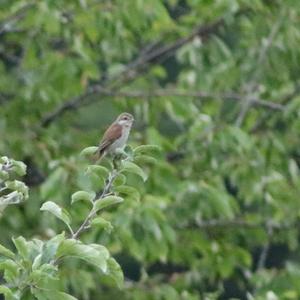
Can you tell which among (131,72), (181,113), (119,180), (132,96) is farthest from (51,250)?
(131,72)

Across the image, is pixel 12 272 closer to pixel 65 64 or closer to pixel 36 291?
pixel 36 291

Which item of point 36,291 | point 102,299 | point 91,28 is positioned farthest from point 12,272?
point 102,299

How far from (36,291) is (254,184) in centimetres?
584

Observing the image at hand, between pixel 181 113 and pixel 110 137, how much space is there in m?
2.86

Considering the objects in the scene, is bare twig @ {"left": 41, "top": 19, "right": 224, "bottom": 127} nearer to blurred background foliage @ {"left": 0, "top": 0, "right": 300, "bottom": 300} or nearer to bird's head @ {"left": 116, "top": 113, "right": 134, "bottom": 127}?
blurred background foliage @ {"left": 0, "top": 0, "right": 300, "bottom": 300}

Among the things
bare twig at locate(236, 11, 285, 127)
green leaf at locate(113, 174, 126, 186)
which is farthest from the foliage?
bare twig at locate(236, 11, 285, 127)

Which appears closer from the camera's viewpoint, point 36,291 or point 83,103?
point 36,291

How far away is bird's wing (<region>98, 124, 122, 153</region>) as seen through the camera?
5895mm

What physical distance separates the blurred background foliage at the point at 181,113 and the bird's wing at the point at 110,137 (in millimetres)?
1622

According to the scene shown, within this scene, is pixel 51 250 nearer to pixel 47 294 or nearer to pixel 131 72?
pixel 47 294

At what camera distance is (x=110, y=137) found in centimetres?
607

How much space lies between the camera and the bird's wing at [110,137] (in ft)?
19.3

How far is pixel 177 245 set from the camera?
379 inches

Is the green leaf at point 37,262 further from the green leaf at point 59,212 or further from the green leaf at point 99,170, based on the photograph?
the green leaf at point 99,170
